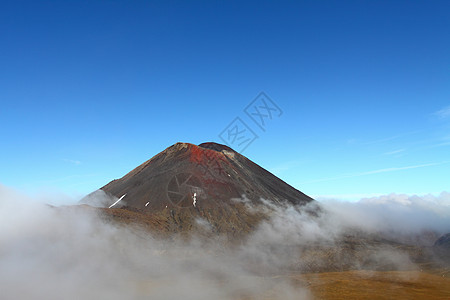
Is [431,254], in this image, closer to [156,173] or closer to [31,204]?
[156,173]

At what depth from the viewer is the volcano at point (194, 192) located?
4771 inches

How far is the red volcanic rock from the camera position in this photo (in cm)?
13312

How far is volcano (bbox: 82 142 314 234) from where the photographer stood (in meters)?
121

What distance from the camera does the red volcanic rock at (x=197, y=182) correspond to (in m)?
133

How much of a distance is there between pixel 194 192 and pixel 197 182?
7.75m

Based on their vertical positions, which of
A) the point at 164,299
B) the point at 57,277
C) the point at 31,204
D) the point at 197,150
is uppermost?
the point at 197,150

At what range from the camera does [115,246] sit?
273 ft

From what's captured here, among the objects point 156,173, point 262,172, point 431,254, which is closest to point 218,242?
point 156,173

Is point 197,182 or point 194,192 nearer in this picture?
point 194,192

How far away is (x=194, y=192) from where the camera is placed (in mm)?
138750

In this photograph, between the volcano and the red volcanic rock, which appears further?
the red volcanic rock

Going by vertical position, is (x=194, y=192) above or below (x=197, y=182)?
below

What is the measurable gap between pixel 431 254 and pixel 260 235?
76655 mm

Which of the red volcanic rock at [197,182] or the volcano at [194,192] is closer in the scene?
the volcano at [194,192]
